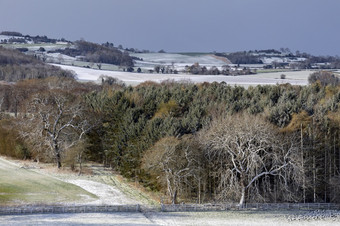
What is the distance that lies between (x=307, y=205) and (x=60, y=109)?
33.6m

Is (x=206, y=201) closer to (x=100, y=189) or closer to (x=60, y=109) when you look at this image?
(x=100, y=189)

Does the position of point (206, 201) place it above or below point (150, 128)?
below

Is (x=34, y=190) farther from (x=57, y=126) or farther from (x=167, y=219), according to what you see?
(x=57, y=126)

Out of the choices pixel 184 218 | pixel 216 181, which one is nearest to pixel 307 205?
pixel 216 181

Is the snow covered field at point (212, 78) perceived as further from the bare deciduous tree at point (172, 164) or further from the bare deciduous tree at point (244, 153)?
the bare deciduous tree at point (172, 164)

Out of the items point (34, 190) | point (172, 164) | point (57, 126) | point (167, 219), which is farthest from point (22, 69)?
point (167, 219)

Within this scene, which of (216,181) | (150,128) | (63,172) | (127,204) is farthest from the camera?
(63,172)

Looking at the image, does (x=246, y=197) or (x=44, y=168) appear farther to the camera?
(x=44, y=168)

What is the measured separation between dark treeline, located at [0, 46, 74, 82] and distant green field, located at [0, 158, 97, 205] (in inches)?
3669

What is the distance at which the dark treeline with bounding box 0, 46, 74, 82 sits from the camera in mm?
160250

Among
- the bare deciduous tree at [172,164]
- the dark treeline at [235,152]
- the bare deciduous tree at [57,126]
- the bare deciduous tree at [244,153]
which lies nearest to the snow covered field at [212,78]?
the bare deciduous tree at [57,126]

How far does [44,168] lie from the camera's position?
6925 centimetres

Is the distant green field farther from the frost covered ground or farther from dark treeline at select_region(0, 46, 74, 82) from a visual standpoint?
dark treeline at select_region(0, 46, 74, 82)

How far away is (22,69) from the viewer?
17125cm
